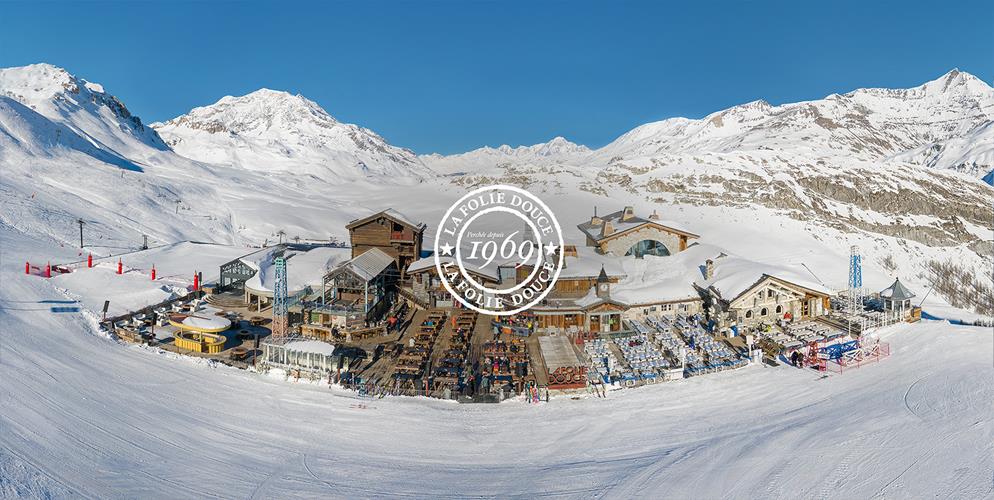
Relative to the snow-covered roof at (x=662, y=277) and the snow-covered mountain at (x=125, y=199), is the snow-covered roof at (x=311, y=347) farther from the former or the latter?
the snow-covered mountain at (x=125, y=199)

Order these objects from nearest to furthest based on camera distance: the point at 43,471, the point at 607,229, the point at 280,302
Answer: the point at 43,471, the point at 280,302, the point at 607,229

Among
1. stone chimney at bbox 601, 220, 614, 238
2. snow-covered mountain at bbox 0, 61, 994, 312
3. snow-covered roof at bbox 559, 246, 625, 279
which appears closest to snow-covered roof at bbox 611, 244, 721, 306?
snow-covered roof at bbox 559, 246, 625, 279

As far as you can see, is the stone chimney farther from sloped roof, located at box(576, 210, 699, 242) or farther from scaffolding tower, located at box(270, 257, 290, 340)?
scaffolding tower, located at box(270, 257, 290, 340)

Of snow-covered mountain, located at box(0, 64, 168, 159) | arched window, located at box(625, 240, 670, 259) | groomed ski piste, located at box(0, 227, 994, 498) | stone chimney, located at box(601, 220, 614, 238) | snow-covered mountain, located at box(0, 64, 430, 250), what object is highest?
snow-covered mountain, located at box(0, 64, 168, 159)

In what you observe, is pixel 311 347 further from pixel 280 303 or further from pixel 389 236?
pixel 389 236

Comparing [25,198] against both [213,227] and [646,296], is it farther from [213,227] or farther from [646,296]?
[646,296]

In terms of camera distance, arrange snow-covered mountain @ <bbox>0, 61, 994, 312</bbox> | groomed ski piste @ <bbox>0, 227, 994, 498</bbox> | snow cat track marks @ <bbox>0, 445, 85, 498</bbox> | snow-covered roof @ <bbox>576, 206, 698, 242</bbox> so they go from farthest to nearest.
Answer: snow-covered mountain @ <bbox>0, 61, 994, 312</bbox>, snow-covered roof @ <bbox>576, 206, 698, 242</bbox>, groomed ski piste @ <bbox>0, 227, 994, 498</bbox>, snow cat track marks @ <bbox>0, 445, 85, 498</bbox>

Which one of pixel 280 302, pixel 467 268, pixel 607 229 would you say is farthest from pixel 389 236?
Answer: pixel 607 229
